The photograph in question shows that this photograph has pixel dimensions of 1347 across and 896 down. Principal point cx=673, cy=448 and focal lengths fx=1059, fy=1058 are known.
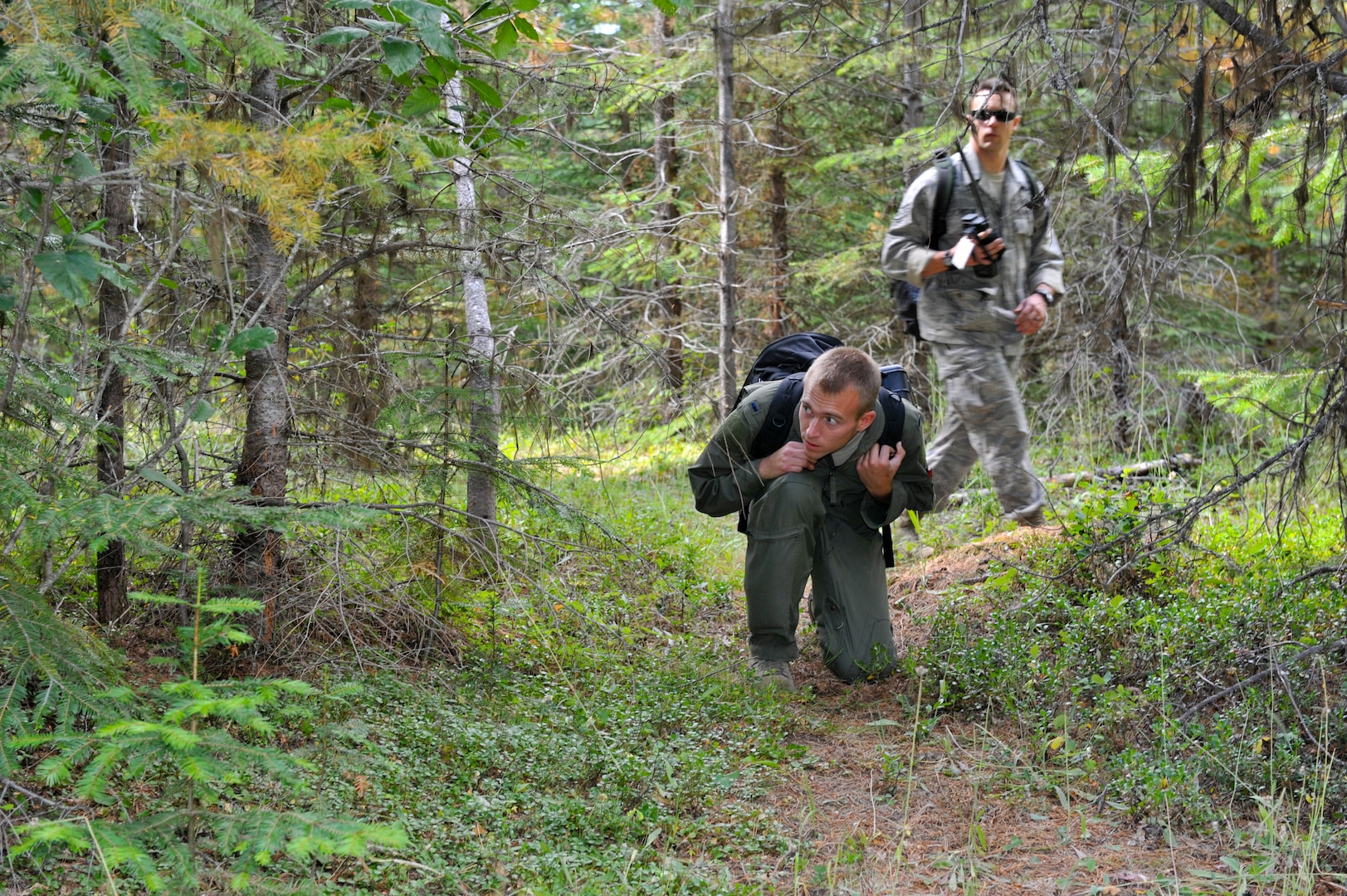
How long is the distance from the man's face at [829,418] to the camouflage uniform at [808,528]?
154mm

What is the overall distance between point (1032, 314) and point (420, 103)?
343 centimetres

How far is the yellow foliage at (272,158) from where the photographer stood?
263 centimetres

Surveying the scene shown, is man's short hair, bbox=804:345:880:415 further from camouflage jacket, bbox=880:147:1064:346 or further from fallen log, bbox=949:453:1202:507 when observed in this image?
fallen log, bbox=949:453:1202:507

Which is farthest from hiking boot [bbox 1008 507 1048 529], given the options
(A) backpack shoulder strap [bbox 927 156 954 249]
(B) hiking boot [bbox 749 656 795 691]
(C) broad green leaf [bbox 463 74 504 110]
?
(C) broad green leaf [bbox 463 74 504 110]

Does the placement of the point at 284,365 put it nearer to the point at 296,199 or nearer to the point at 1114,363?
the point at 296,199

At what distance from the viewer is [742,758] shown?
13.2 ft

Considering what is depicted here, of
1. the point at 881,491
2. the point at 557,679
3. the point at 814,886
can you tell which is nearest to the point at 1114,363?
the point at 881,491

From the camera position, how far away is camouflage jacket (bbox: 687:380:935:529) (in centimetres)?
486

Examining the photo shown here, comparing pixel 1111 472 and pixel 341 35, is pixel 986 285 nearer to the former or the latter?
pixel 1111 472

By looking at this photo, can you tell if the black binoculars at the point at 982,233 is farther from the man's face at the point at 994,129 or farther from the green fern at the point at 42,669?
the green fern at the point at 42,669

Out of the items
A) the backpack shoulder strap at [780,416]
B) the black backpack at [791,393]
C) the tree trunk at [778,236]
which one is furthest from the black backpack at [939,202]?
the tree trunk at [778,236]

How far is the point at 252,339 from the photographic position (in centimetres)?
322

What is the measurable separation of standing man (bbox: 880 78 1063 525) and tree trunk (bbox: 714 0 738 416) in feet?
10.7

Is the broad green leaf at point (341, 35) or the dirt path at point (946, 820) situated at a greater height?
the broad green leaf at point (341, 35)
